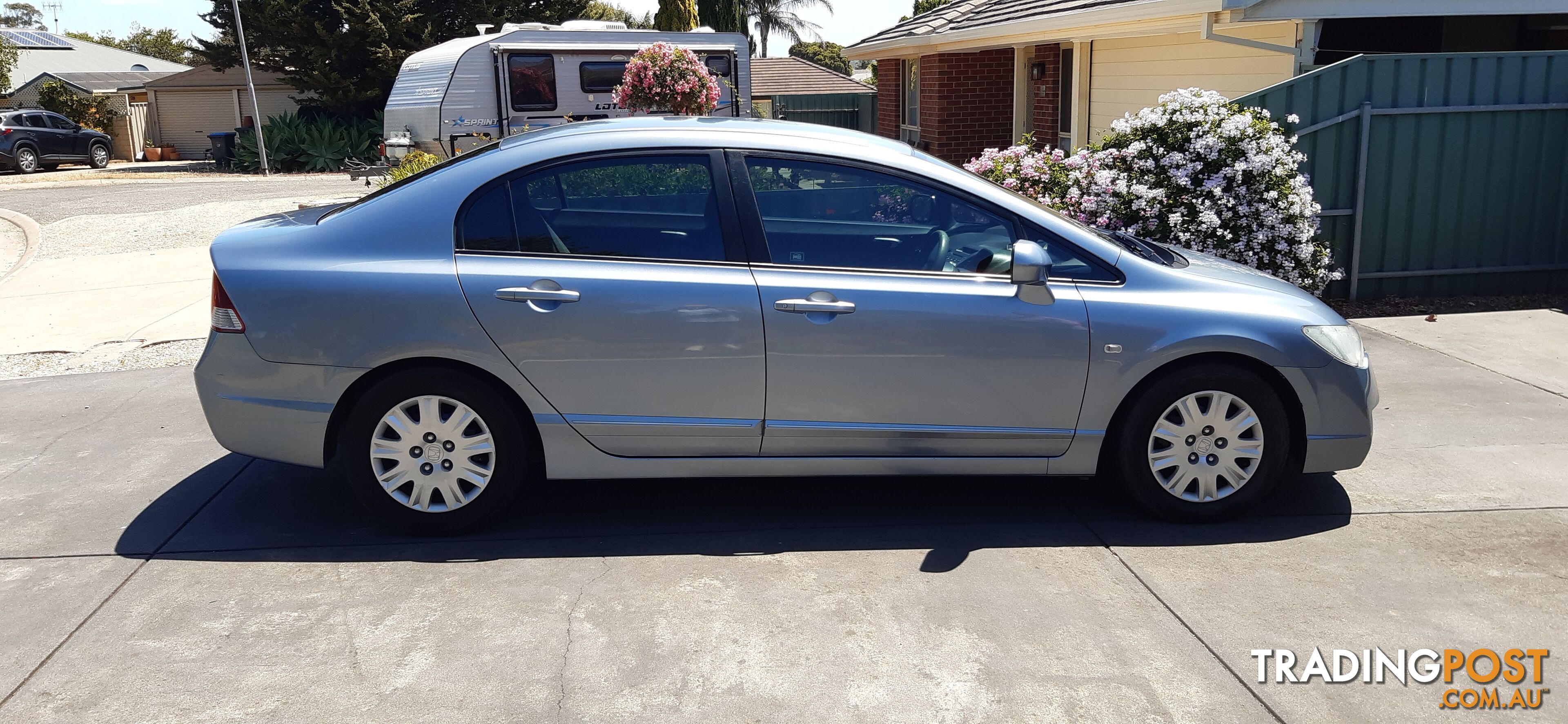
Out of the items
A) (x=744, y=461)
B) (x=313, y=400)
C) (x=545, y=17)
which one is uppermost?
(x=545, y=17)

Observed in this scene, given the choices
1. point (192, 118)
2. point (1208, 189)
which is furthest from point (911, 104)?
point (192, 118)

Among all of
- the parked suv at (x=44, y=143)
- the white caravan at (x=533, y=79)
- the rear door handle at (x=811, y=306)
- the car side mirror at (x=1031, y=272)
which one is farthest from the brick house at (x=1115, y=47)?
the parked suv at (x=44, y=143)

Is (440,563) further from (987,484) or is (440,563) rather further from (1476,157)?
(1476,157)

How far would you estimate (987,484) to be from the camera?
542cm

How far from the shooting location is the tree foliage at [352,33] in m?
32.2

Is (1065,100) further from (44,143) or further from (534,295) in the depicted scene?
(44,143)

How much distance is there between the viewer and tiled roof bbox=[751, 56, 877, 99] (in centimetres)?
2816

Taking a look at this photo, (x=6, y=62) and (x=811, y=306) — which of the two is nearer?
(x=811, y=306)

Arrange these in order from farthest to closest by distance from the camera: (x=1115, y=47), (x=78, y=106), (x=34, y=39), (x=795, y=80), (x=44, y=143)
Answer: (x=34, y=39) → (x=78, y=106) → (x=44, y=143) → (x=795, y=80) → (x=1115, y=47)

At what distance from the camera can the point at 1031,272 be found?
449 centimetres

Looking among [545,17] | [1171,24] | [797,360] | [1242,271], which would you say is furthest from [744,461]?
[545,17]

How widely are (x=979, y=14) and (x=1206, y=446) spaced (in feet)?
39.5

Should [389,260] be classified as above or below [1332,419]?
above

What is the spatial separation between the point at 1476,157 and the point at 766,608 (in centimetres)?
774
